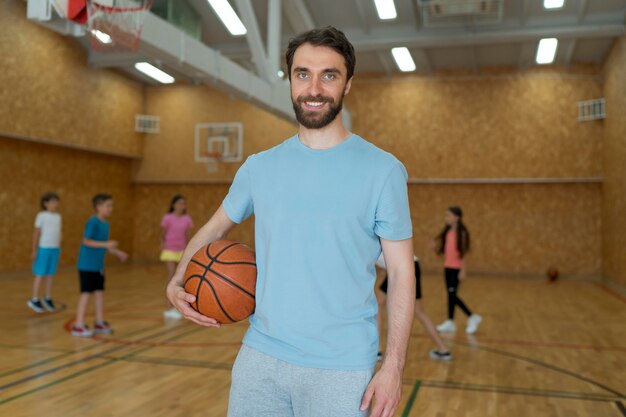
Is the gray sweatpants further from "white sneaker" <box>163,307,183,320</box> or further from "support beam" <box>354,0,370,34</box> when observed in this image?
"support beam" <box>354,0,370,34</box>

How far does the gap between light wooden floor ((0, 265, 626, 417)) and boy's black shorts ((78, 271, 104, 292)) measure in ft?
1.88

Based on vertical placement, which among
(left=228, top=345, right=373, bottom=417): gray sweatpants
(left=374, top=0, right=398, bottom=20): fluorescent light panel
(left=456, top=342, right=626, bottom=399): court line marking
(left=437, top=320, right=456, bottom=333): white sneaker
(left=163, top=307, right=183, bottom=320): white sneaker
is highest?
(left=374, top=0, right=398, bottom=20): fluorescent light panel

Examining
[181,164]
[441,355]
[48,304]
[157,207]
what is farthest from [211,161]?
[441,355]

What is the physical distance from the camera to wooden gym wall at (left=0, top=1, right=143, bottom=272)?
39.5 feet

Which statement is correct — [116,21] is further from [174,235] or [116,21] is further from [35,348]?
[35,348]

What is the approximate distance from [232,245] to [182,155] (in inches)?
606

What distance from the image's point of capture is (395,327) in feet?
5.22

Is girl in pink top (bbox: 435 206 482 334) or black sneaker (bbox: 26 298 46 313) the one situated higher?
girl in pink top (bbox: 435 206 482 334)

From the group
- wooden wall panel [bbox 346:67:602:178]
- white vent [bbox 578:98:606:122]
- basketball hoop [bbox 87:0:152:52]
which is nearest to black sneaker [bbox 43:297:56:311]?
basketball hoop [bbox 87:0:152:52]

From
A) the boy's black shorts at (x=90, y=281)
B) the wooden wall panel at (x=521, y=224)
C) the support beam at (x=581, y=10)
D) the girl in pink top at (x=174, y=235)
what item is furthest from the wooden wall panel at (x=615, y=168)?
the boy's black shorts at (x=90, y=281)

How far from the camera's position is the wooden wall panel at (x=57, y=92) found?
1182 cm

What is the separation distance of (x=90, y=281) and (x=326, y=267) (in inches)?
217

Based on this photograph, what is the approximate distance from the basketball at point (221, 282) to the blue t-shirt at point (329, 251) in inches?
8.4

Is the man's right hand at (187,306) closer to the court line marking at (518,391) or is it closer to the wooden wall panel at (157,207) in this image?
the court line marking at (518,391)
